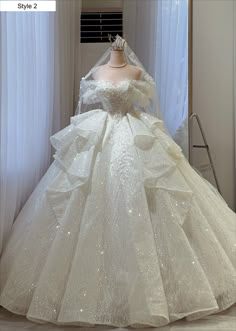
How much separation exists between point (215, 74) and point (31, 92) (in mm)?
1267

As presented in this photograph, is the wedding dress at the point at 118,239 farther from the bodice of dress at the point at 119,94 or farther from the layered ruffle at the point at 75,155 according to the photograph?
the bodice of dress at the point at 119,94

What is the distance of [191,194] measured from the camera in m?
1.59

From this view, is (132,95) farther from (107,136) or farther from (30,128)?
(30,128)

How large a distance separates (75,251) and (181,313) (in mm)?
431

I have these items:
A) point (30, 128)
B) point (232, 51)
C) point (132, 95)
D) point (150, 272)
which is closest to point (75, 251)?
point (150, 272)

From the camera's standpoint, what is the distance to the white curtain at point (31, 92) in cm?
154

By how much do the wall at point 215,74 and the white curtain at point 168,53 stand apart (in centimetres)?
34

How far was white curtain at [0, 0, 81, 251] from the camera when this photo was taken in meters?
1.54

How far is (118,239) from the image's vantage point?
1.46 metres

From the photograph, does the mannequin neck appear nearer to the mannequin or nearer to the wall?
the mannequin

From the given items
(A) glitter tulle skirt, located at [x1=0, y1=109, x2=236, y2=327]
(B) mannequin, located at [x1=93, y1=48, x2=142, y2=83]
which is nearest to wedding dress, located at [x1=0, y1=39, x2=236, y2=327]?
(A) glitter tulle skirt, located at [x1=0, y1=109, x2=236, y2=327]

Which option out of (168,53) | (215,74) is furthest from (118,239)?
(215,74)

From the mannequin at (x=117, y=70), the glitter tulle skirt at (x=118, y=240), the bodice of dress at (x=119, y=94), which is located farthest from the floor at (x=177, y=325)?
the mannequin at (x=117, y=70)

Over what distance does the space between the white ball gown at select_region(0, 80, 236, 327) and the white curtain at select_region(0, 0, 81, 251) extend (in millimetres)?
125
